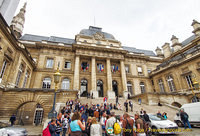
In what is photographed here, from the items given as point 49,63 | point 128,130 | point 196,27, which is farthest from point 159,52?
point 128,130

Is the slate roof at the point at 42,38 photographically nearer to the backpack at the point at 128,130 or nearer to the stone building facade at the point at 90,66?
the stone building facade at the point at 90,66

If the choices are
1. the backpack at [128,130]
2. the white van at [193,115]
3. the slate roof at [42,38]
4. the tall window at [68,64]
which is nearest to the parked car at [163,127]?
the white van at [193,115]

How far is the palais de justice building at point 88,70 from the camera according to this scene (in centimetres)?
1164

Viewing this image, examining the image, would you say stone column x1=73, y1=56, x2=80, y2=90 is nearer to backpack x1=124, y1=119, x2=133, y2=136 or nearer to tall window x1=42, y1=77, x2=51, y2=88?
tall window x1=42, y1=77, x2=51, y2=88

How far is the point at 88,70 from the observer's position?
72.8ft

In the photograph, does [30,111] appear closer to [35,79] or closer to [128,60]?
[35,79]

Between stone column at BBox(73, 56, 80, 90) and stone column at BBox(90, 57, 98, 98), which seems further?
stone column at BBox(73, 56, 80, 90)

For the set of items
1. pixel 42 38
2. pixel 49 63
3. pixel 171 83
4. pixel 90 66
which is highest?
pixel 42 38

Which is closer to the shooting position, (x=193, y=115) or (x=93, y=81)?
(x=193, y=115)

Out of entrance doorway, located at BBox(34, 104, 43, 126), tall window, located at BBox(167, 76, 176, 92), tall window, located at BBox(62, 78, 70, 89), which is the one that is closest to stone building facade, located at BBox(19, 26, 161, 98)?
tall window, located at BBox(62, 78, 70, 89)

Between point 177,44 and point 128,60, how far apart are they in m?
11.7

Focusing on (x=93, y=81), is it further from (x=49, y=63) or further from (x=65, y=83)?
(x=49, y=63)

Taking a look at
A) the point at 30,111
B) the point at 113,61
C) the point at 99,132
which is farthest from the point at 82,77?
the point at 99,132

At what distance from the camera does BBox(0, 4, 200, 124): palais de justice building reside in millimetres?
11641
